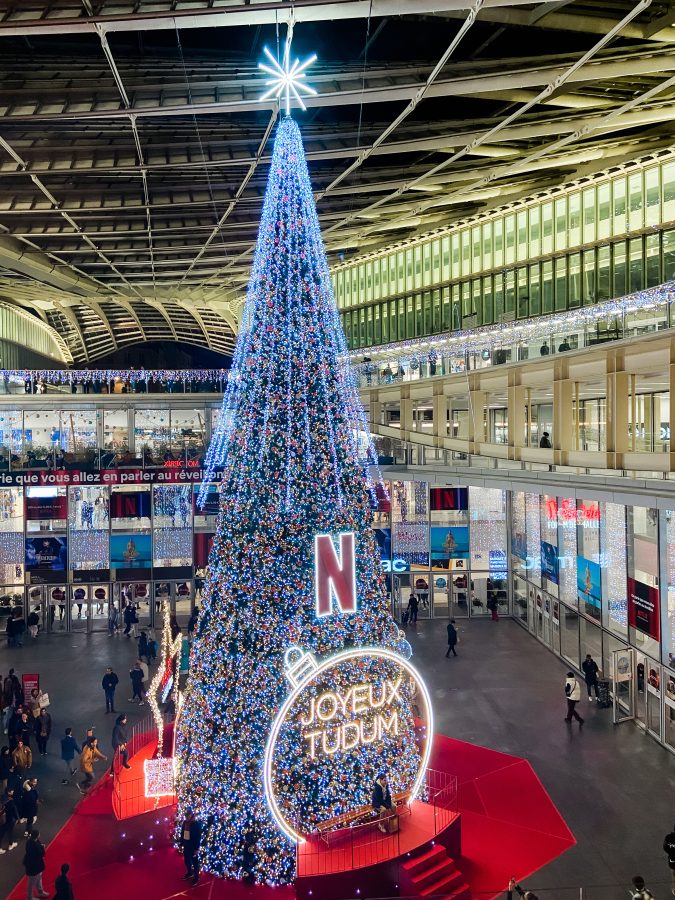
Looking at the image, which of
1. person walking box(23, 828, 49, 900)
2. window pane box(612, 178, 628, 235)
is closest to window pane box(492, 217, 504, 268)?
window pane box(612, 178, 628, 235)

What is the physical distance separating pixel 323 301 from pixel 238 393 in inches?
73.0

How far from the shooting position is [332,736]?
11.0m

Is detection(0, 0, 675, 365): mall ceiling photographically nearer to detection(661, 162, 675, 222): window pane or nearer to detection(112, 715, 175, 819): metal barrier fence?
detection(661, 162, 675, 222): window pane

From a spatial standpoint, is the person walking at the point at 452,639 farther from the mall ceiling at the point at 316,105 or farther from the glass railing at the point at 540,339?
the mall ceiling at the point at 316,105

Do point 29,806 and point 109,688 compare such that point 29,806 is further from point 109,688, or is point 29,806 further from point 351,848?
point 109,688

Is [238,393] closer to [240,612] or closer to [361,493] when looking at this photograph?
[361,493]

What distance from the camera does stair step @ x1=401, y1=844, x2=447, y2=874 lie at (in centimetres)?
1087

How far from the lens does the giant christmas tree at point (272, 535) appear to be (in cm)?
1073

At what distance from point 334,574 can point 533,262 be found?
1118 inches

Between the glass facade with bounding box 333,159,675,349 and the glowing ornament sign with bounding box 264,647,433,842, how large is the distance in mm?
22585

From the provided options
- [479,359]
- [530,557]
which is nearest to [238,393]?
[479,359]

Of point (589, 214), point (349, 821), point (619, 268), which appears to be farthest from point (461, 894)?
point (589, 214)

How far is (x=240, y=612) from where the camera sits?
10.8 metres

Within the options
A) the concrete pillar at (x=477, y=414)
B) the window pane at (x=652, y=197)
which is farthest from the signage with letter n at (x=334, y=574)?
the window pane at (x=652, y=197)
